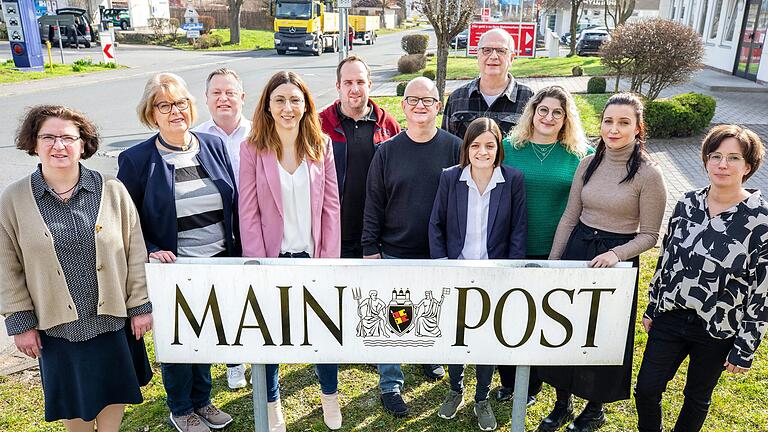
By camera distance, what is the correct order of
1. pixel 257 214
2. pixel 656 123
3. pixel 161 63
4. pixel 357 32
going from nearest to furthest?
pixel 257 214 → pixel 656 123 → pixel 161 63 → pixel 357 32

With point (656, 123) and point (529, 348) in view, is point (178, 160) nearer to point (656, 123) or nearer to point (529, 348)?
point (529, 348)

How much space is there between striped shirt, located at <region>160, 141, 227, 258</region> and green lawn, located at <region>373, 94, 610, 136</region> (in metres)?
8.38

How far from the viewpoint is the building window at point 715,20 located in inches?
802

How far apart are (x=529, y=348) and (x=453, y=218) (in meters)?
0.97

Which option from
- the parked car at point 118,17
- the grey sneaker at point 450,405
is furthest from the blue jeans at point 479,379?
the parked car at point 118,17

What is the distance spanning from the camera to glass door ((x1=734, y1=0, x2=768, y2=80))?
16719mm

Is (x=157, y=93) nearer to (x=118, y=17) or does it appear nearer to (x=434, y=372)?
(x=434, y=372)

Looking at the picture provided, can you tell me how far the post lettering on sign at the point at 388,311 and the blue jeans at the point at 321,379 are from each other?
866 millimetres

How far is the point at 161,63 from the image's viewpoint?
26203mm

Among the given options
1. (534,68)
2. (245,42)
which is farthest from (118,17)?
(534,68)

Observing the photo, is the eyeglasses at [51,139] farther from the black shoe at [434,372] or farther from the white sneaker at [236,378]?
the black shoe at [434,372]

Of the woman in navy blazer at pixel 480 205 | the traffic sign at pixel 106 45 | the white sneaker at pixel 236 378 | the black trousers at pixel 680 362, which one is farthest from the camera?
the traffic sign at pixel 106 45

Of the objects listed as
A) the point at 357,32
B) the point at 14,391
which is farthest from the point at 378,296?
the point at 357,32

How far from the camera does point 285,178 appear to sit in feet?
10.3
